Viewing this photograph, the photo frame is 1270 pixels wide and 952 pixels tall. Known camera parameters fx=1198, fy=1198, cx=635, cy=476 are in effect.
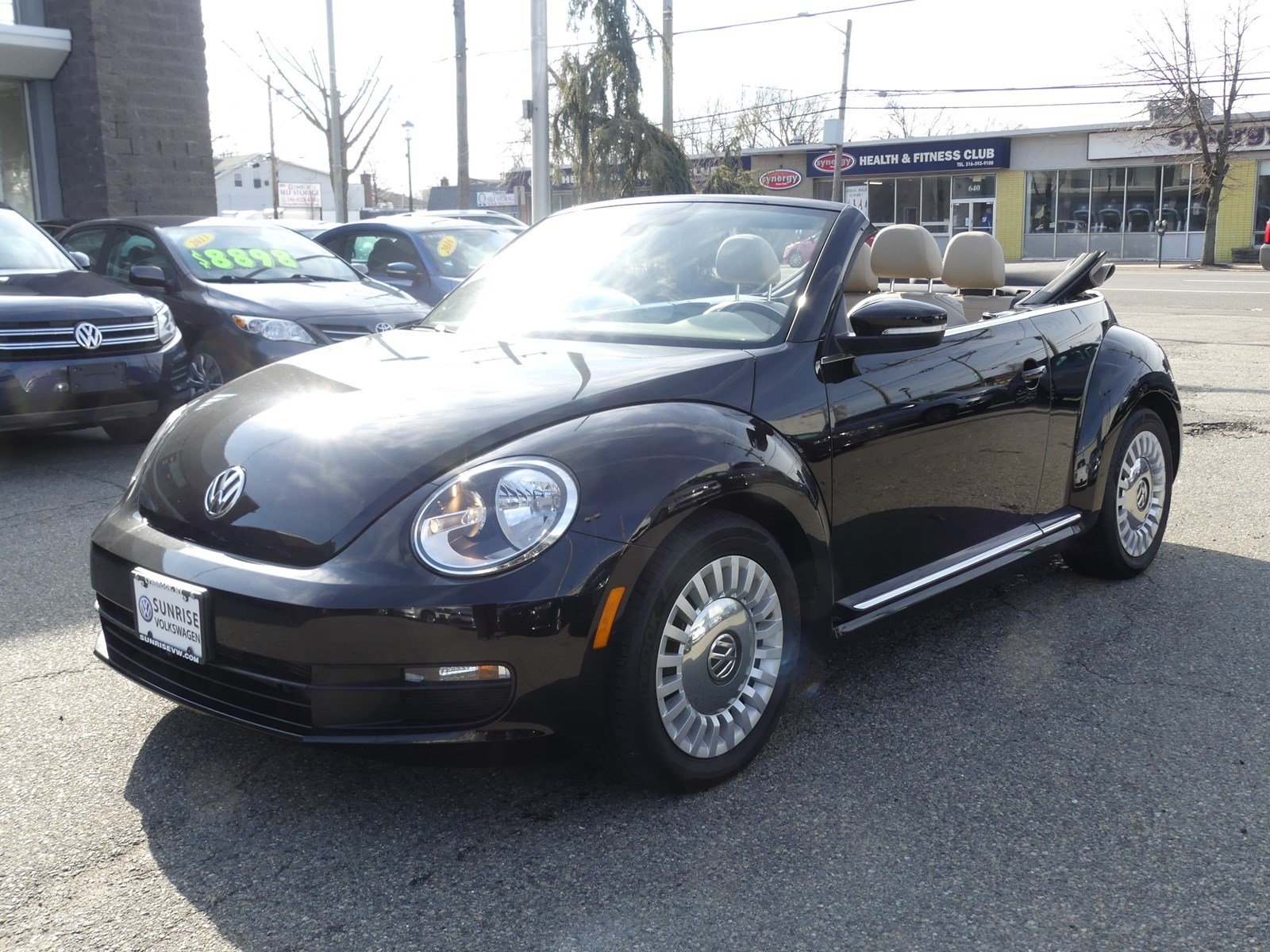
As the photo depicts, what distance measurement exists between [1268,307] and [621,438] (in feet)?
62.6

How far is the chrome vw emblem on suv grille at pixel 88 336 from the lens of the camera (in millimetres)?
6969

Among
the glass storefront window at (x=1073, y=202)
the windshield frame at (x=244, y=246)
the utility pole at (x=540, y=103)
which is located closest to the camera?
the windshield frame at (x=244, y=246)

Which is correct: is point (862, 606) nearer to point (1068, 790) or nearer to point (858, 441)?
point (858, 441)

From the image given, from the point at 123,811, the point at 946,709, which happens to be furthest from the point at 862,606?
the point at 123,811

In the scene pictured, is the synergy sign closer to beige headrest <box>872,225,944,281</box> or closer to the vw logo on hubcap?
beige headrest <box>872,225,944,281</box>

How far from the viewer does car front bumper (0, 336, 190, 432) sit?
21.9ft

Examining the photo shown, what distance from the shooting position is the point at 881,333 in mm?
3426

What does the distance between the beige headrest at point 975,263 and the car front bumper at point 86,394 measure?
15.6 ft

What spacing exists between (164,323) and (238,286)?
1.04 metres

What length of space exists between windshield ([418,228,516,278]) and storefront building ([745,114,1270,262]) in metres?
28.0

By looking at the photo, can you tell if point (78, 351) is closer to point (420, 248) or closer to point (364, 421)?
point (420, 248)

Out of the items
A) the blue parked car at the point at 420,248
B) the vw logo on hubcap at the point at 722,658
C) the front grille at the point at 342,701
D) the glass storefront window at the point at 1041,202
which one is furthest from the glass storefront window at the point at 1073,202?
the front grille at the point at 342,701

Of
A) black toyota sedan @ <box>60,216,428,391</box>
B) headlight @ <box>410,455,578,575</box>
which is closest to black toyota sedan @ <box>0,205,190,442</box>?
black toyota sedan @ <box>60,216,428,391</box>

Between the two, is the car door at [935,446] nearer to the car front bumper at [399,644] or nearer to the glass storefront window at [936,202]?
the car front bumper at [399,644]
